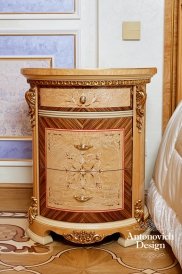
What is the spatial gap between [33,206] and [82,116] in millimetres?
504

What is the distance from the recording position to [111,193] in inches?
78.7

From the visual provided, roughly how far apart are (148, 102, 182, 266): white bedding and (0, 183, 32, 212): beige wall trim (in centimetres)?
72

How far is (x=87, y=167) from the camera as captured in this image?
6.45 feet

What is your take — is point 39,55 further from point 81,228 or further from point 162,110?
point 81,228

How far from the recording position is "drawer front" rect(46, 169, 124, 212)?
198cm

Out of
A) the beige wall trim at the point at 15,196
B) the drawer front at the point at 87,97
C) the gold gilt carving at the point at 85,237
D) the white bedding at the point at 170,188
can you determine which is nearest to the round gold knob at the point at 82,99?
the drawer front at the point at 87,97

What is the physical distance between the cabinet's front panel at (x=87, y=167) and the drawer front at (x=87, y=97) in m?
0.06

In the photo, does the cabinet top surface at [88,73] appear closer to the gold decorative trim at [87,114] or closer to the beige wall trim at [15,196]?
the gold decorative trim at [87,114]

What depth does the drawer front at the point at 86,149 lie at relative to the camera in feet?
6.38

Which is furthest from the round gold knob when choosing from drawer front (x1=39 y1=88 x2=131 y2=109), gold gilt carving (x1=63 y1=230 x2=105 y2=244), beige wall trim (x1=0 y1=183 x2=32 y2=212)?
beige wall trim (x1=0 y1=183 x2=32 y2=212)

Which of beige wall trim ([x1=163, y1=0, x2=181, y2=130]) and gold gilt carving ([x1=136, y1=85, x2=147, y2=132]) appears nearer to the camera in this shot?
gold gilt carving ([x1=136, y1=85, x2=147, y2=132])

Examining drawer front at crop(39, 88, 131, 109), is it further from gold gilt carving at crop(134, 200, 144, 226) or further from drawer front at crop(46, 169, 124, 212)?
gold gilt carving at crop(134, 200, 144, 226)

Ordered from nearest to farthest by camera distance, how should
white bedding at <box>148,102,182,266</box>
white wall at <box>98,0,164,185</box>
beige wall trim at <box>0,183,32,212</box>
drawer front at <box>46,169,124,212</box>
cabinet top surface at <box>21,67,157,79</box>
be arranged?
white bedding at <box>148,102,182,266</box>
cabinet top surface at <box>21,67,157,79</box>
drawer front at <box>46,169,124,212</box>
white wall at <box>98,0,164,185</box>
beige wall trim at <box>0,183,32,212</box>

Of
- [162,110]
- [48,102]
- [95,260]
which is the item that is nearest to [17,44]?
[48,102]
